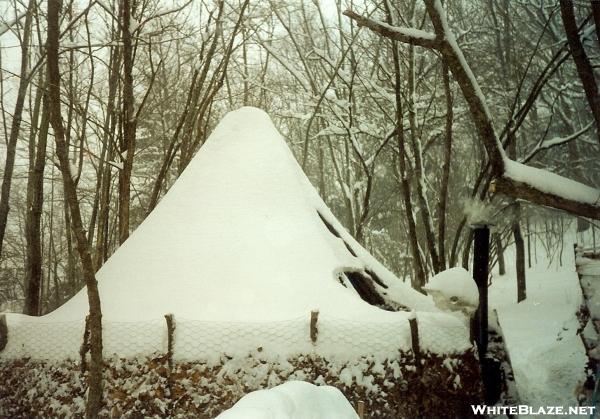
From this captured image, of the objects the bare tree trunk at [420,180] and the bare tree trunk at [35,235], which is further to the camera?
the bare tree trunk at [420,180]

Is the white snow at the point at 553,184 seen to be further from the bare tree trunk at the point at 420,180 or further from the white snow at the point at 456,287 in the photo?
the bare tree trunk at the point at 420,180

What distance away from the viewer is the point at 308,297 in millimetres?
5023

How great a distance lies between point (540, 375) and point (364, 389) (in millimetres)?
5046

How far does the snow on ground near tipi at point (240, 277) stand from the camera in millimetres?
4680

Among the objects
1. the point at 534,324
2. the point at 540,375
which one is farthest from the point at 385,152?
the point at 540,375

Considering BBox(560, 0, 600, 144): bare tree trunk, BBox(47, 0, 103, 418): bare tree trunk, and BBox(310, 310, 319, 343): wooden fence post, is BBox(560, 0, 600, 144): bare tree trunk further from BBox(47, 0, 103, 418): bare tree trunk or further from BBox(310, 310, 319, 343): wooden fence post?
BBox(47, 0, 103, 418): bare tree trunk

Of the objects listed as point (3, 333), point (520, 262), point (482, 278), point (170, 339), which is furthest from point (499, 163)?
point (520, 262)

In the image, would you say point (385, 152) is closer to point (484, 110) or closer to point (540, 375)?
point (540, 375)

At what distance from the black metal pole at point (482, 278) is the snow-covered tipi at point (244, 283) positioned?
0.71 m

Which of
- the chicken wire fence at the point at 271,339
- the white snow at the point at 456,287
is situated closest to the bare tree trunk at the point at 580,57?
the white snow at the point at 456,287

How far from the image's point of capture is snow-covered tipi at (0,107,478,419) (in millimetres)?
4664

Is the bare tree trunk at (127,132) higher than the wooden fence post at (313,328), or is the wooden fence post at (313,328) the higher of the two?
the bare tree trunk at (127,132)

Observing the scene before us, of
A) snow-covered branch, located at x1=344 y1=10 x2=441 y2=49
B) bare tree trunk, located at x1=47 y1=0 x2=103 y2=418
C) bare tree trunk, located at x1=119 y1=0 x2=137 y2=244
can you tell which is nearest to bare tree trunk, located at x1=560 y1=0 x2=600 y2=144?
snow-covered branch, located at x1=344 y1=10 x2=441 y2=49

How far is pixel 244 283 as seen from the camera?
5.17m
